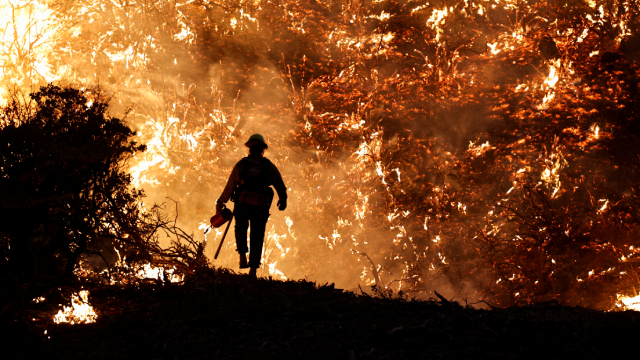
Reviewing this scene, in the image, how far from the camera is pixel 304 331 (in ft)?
12.1

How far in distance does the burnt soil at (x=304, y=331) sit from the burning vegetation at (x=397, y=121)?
14.0ft

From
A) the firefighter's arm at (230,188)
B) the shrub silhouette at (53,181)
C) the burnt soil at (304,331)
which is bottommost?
the burnt soil at (304,331)

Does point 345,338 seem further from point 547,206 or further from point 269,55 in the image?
point 269,55

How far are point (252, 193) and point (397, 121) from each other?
5317 millimetres

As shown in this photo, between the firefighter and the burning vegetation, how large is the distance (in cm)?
219

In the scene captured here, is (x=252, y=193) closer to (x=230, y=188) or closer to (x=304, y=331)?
(x=230, y=188)

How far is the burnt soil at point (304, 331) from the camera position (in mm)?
3201

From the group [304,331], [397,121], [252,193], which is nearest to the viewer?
[304,331]

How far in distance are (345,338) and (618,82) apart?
8802 millimetres

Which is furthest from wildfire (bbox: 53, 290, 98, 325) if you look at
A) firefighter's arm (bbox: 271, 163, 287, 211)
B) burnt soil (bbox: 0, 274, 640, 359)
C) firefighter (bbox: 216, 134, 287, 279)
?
firefighter's arm (bbox: 271, 163, 287, 211)

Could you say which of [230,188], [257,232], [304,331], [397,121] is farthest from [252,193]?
[397,121]

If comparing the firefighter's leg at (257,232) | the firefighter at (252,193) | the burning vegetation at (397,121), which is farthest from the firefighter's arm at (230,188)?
the burning vegetation at (397,121)

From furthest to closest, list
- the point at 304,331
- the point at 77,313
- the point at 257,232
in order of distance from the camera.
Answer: the point at 257,232
the point at 77,313
the point at 304,331

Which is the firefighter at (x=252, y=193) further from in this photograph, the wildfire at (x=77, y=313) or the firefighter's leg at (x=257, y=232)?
the wildfire at (x=77, y=313)
